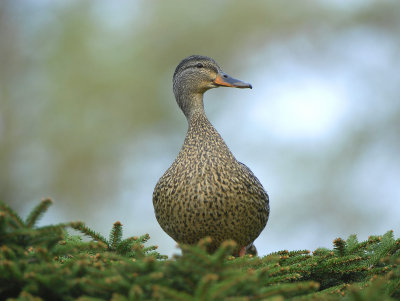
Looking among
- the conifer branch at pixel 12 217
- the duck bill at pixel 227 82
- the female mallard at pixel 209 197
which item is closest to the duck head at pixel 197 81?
the duck bill at pixel 227 82

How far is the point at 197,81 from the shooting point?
4.29 m

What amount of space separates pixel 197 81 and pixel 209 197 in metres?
1.34

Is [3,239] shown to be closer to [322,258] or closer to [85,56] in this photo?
[322,258]

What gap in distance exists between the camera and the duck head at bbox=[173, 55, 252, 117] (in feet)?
14.0

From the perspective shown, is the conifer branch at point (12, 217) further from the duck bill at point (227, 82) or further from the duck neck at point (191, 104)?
the duck bill at point (227, 82)

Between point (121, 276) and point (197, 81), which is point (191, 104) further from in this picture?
point (121, 276)

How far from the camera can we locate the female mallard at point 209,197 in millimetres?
3303

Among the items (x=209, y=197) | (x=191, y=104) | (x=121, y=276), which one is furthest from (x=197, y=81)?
(x=121, y=276)

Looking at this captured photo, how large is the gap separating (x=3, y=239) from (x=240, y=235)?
6.16 ft

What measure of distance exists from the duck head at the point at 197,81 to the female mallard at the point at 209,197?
0.50m

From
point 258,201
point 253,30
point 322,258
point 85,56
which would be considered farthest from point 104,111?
point 322,258

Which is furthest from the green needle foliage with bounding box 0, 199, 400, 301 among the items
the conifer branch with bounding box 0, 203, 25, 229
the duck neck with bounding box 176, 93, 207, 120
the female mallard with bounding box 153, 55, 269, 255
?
the duck neck with bounding box 176, 93, 207, 120

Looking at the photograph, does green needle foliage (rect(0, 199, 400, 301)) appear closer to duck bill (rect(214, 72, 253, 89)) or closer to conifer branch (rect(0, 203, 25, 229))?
conifer branch (rect(0, 203, 25, 229))

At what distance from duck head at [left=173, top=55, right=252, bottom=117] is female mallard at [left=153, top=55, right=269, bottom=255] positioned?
50cm
